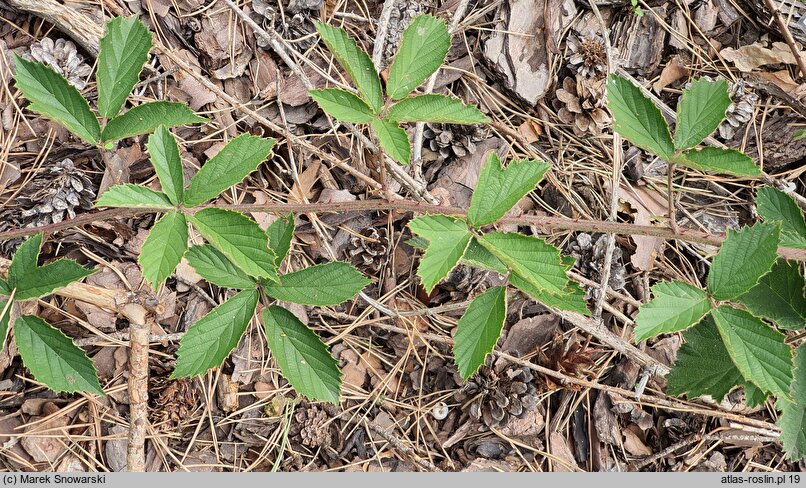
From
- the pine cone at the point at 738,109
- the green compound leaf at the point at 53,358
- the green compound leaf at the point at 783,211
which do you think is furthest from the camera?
the pine cone at the point at 738,109

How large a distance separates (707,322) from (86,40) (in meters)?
1.81

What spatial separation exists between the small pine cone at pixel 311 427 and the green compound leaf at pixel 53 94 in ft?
3.27

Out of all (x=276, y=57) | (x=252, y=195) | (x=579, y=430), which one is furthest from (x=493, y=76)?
(x=579, y=430)

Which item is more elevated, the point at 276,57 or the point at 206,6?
the point at 206,6

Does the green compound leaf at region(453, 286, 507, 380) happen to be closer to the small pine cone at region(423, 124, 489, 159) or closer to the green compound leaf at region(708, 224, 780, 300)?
the green compound leaf at region(708, 224, 780, 300)

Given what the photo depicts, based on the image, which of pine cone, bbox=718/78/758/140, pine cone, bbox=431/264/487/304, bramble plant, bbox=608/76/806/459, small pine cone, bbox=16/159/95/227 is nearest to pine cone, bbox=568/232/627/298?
pine cone, bbox=431/264/487/304

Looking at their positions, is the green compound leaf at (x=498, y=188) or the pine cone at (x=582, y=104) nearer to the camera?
the green compound leaf at (x=498, y=188)

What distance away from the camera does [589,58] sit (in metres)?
1.79

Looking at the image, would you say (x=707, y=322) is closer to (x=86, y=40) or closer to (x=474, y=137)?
(x=474, y=137)

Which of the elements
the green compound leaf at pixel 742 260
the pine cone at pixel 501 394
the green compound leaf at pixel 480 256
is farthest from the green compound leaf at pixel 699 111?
the pine cone at pixel 501 394

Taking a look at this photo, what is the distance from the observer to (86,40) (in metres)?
1.64

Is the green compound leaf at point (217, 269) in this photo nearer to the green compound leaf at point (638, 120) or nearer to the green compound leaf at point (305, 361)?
the green compound leaf at point (305, 361)

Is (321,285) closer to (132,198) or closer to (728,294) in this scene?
(132,198)

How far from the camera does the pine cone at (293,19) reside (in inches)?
69.6
